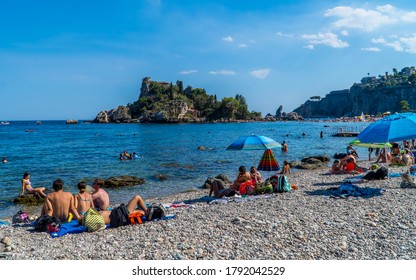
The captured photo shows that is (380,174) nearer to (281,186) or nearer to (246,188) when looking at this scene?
(281,186)

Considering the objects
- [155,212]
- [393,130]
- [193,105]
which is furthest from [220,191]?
[193,105]

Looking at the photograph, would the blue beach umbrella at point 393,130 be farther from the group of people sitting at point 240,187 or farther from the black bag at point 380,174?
the group of people sitting at point 240,187

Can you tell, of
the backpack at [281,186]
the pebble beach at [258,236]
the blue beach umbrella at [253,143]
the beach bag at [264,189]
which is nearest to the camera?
the pebble beach at [258,236]

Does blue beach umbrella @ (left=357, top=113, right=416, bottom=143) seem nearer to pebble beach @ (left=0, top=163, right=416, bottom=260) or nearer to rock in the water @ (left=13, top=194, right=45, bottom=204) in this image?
pebble beach @ (left=0, top=163, right=416, bottom=260)

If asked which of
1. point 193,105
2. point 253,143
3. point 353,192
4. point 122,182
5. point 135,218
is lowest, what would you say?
point 122,182

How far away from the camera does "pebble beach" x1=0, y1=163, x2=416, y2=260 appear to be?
6668 millimetres

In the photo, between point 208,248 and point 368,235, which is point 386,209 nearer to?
point 368,235

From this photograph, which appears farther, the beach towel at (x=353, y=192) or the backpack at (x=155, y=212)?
the beach towel at (x=353, y=192)

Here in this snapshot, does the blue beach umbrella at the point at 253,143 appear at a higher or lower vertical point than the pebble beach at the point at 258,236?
higher

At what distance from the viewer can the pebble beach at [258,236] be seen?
6668 millimetres

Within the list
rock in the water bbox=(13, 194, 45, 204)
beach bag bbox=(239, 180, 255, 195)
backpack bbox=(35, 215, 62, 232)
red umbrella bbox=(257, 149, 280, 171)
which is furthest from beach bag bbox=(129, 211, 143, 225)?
rock in the water bbox=(13, 194, 45, 204)

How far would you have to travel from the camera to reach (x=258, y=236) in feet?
24.5

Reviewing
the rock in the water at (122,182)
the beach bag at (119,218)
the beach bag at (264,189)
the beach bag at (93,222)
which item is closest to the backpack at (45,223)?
the beach bag at (93,222)

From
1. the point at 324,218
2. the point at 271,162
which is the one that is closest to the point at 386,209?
the point at 324,218
